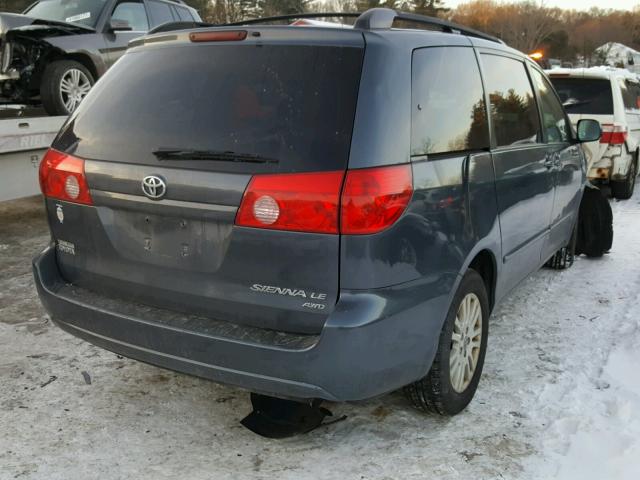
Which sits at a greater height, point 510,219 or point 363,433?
point 510,219

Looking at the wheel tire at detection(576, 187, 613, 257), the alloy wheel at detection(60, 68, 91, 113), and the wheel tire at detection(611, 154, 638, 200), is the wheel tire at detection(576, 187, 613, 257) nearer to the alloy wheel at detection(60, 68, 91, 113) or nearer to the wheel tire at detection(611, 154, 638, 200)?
the wheel tire at detection(611, 154, 638, 200)

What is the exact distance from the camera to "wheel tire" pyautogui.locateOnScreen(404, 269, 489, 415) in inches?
110

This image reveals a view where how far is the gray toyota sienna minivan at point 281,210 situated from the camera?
7.55 ft

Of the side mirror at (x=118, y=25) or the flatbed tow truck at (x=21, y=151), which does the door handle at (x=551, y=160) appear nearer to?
the flatbed tow truck at (x=21, y=151)

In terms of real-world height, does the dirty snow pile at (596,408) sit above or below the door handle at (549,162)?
below

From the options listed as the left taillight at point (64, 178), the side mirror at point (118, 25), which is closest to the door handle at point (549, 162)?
the left taillight at point (64, 178)

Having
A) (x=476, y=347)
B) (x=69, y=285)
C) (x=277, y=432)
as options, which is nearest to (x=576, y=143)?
(x=476, y=347)

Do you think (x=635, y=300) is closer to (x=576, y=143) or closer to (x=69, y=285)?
(x=576, y=143)

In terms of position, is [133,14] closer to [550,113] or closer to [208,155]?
[550,113]

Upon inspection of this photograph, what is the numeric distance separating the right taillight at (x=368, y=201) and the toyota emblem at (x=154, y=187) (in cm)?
75

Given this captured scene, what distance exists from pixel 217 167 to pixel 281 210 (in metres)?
0.32

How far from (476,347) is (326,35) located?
1.73 metres

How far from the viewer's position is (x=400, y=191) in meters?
2.37

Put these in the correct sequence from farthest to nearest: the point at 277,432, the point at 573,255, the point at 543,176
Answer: the point at 573,255 < the point at 543,176 < the point at 277,432
